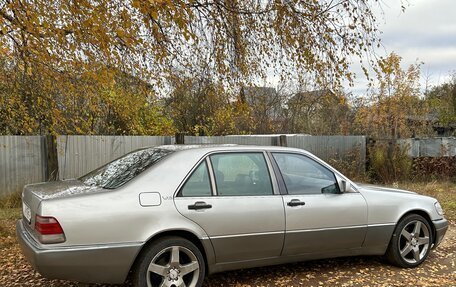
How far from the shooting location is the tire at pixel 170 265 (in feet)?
12.4

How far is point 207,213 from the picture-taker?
402 centimetres

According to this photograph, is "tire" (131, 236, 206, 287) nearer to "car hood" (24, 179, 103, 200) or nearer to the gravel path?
the gravel path

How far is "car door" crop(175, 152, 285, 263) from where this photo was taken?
4.04 meters

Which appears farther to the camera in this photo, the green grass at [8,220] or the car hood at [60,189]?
the green grass at [8,220]

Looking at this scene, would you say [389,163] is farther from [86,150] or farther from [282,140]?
[86,150]

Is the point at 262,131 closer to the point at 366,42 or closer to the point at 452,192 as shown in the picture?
the point at 452,192

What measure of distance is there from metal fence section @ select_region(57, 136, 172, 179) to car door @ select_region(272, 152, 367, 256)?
7.00 meters

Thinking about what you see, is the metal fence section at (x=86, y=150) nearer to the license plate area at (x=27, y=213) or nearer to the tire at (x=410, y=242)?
the license plate area at (x=27, y=213)

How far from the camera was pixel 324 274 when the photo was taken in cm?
493

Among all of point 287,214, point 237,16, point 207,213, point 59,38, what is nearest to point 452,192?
point 237,16

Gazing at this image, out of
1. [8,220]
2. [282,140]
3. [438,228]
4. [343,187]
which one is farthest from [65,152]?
[438,228]

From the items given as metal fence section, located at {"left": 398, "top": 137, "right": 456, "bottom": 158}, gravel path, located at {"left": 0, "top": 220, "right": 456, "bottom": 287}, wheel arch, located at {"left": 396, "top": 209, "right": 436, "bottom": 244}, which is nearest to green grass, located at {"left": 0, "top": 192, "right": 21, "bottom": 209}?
gravel path, located at {"left": 0, "top": 220, "right": 456, "bottom": 287}

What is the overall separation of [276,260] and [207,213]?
1004mm

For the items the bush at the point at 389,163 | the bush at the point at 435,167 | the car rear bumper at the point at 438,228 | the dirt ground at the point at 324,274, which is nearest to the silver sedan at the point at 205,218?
the car rear bumper at the point at 438,228
